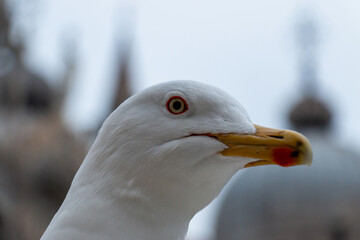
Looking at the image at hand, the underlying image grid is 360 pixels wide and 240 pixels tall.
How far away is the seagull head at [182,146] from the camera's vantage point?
236cm

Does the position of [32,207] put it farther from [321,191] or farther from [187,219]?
[321,191]

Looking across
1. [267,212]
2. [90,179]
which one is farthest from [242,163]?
[267,212]

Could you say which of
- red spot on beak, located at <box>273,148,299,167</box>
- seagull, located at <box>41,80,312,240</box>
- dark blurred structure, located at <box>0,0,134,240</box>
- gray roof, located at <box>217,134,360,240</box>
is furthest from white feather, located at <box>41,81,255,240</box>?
gray roof, located at <box>217,134,360,240</box>

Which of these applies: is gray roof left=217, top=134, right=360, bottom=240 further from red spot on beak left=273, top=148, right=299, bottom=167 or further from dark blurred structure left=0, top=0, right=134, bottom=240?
red spot on beak left=273, top=148, right=299, bottom=167

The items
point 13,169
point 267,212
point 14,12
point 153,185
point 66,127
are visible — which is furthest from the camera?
point 267,212

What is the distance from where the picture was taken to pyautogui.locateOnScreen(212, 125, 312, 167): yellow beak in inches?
93.0

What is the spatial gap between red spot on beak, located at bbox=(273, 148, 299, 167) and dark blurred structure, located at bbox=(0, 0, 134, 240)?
1062 centimetres

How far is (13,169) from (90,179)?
15.0 m

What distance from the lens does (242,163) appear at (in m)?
2.44

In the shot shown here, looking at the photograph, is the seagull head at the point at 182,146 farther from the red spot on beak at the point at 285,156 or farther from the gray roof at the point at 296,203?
the gray roof at the point at 296,203

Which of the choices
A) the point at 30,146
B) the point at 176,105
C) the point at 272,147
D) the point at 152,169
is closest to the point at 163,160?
the point at 152,169

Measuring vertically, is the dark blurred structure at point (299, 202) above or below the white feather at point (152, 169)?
below

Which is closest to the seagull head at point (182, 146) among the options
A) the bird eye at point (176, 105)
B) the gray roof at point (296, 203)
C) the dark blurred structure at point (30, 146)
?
the bird eye at point (176, 105)

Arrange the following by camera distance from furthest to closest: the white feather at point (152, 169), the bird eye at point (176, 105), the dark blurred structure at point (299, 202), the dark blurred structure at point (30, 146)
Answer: the dark blurred structure at point (299, 202) < the dark blurred structure at point (30, 146) < the bird eye at point (176, 105) < the white feather at point (152, 169)
